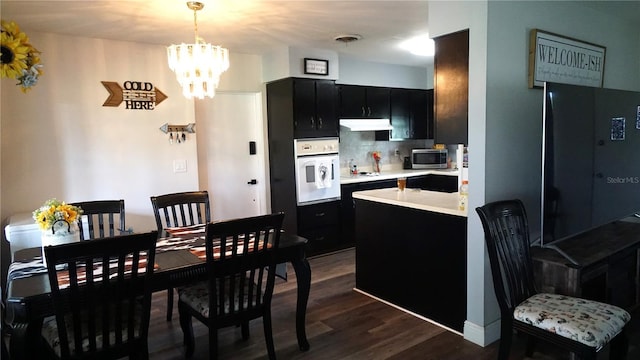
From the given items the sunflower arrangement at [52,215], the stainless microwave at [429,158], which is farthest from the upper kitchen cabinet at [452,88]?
the stainless microwave at [429,158]

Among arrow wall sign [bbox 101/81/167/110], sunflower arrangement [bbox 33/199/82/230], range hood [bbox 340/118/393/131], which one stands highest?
arrow wall sign [bbox 101/81/167/110]

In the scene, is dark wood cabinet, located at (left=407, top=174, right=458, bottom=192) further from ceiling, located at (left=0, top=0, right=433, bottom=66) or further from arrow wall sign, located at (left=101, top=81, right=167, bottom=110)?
arrow wall sign, located at (left=101, top=81, right=167, bottom=110)

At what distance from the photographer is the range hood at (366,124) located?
535cm

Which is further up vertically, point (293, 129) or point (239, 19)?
point (239, 19)

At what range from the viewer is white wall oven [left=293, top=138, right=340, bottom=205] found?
4727 mm

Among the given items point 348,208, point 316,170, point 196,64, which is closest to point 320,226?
point 348,208

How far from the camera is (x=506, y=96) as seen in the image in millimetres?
2688

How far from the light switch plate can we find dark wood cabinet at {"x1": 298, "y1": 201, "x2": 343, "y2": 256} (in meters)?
1.33

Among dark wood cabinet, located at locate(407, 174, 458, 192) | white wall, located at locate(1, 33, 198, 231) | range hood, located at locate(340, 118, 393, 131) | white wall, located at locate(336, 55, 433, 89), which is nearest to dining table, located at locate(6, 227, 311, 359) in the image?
white wall, located at locate(1, 33, 198, 231)

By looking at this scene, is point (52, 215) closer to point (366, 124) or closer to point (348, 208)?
point (348, 208)

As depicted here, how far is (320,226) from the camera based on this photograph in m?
4.94

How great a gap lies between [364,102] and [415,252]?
111 inches

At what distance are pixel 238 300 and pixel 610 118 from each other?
274cm

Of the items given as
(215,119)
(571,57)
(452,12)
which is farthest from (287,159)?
(571,57)
